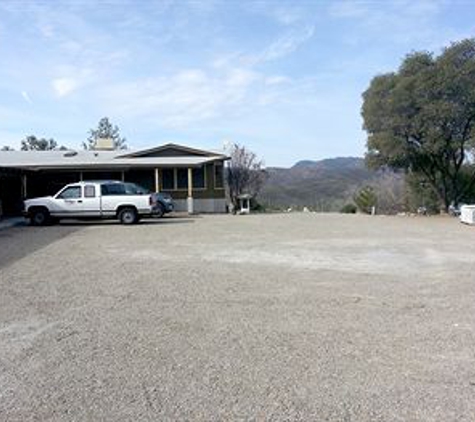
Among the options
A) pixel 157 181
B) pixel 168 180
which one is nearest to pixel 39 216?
pixel 157 181

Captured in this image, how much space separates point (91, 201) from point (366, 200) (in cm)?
2342

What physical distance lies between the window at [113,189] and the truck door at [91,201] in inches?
10.5

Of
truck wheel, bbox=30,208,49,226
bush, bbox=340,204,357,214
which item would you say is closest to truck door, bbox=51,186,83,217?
truck wheel, bbox=30,208,49,226

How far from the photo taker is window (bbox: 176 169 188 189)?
3922 centimetres

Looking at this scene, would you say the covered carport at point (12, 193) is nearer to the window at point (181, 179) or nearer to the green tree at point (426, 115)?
the window at point (181, 179)

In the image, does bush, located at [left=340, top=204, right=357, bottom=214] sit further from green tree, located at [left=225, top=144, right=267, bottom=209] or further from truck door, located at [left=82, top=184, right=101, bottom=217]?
truck door, located at [left=82, top=184, right=101, bottom=217]

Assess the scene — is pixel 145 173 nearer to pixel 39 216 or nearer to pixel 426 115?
pixel 39 216

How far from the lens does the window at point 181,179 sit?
3922cm

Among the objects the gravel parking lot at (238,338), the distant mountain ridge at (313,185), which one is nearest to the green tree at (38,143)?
the distant mountain ridge at (313,185)

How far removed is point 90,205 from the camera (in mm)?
27656

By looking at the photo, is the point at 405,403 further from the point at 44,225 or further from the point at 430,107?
the point at 430,107

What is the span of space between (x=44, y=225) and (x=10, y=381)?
23041 millimetres

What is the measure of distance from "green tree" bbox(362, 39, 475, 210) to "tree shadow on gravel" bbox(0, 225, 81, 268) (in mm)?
17706

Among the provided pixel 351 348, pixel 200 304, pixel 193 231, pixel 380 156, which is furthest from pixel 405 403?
pixel 380 156
